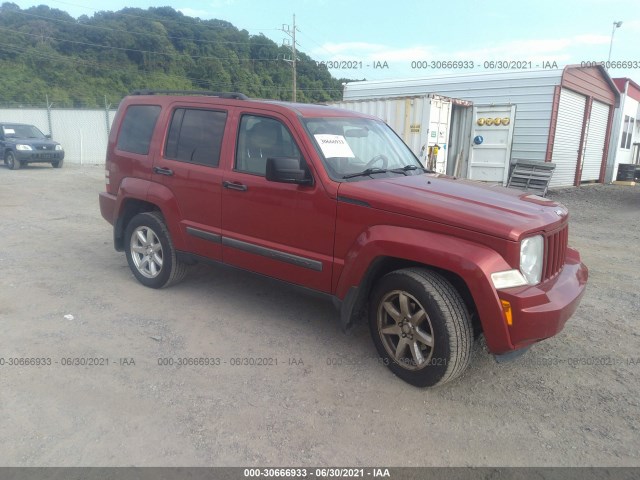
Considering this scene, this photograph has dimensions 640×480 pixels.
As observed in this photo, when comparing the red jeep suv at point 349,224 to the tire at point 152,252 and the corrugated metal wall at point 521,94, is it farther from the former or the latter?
the corrugated metal wall at point 521,94

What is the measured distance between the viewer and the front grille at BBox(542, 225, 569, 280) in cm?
317

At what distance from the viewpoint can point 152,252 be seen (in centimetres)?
507

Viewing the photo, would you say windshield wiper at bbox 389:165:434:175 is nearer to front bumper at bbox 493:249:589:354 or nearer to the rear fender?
front bumper at bbox 493:249:589:354

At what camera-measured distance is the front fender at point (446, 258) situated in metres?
2.89

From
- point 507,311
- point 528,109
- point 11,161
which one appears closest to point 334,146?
point 507,311

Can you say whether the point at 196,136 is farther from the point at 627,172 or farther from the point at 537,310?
the point at 627,172

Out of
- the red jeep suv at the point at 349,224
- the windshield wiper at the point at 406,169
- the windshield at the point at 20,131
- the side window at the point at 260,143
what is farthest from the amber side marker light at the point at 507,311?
the windshield at the point at 20,131

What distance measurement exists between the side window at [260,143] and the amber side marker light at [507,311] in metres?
1.95

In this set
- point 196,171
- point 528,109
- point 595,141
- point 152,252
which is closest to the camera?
point 196,171

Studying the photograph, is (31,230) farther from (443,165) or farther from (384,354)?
(443,165)

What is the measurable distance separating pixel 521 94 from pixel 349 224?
43.6 feet

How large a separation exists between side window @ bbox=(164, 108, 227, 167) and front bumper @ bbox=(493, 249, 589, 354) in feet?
9.13

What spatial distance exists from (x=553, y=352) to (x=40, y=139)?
732 inches

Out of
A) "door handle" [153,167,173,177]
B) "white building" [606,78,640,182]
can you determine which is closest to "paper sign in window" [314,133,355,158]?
A: "door handle" [153,167,173,177]
